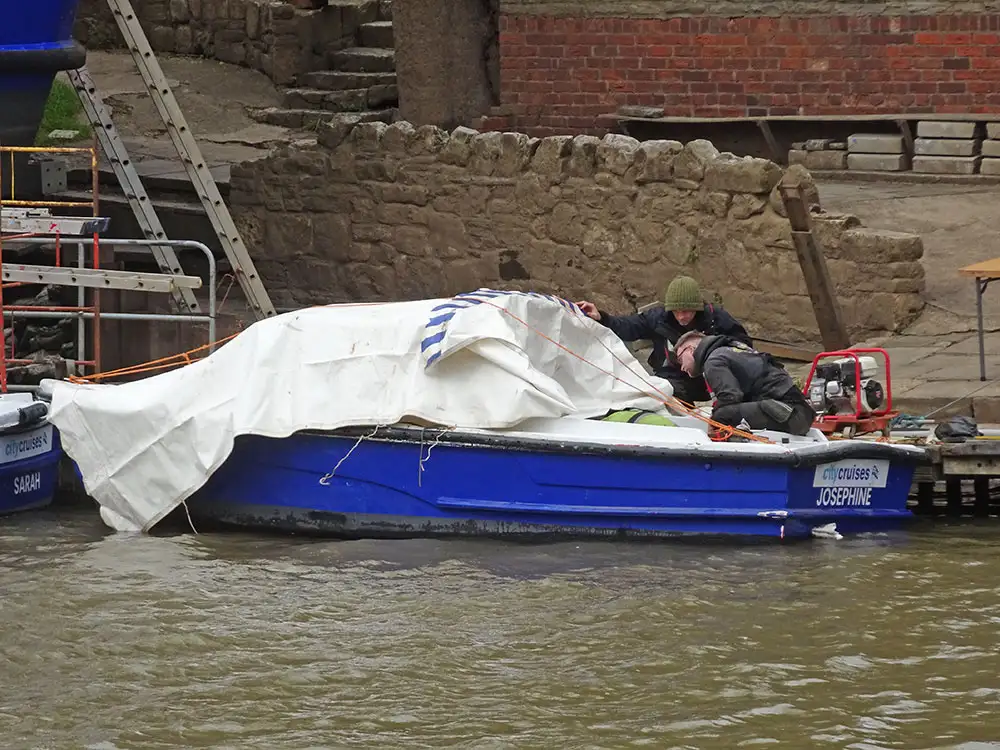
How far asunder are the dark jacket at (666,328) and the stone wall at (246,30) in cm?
1153

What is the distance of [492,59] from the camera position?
17.6 metres

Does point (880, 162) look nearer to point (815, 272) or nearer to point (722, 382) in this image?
point (815, 272)

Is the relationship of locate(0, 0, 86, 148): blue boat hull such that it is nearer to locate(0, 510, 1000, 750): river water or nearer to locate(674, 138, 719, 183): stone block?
locate(674, 138, 719, 183): stone block

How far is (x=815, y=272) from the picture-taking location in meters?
12.0

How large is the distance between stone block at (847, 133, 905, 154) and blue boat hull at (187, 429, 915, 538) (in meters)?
6.86

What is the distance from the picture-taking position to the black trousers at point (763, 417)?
388 inches

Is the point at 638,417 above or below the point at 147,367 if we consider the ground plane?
below

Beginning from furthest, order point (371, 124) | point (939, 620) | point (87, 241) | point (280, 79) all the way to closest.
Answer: point (280, 79) → point (371, 124) → point (87, 241) → point (939, 620)

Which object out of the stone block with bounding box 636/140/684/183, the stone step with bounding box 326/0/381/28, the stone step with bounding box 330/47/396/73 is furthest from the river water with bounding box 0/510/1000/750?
the stone step with bounding box 326/0/381/28

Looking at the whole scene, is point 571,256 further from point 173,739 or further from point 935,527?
point 173,739

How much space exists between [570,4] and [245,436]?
8385 mm

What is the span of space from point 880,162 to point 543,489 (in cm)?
775

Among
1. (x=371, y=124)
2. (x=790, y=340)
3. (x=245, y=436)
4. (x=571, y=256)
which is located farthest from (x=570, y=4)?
(x=245, y=436)

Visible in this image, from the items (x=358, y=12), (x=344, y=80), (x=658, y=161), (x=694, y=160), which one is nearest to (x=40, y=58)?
(x=658, y=161)
